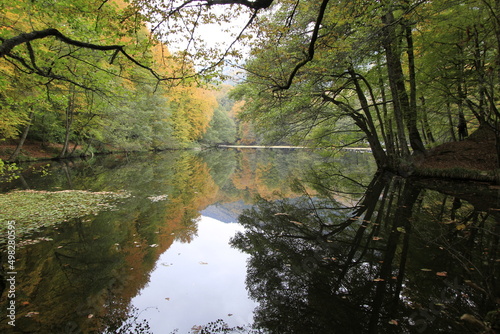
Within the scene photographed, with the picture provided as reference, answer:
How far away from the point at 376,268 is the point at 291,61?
6.69 m

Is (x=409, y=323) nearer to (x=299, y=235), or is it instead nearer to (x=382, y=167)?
(x=299, y=235)

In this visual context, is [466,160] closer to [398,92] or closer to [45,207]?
[398,92]

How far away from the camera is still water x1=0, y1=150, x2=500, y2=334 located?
2486 millimetres

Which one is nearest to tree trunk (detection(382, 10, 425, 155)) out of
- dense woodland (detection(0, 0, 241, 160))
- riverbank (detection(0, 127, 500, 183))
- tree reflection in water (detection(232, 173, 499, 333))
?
riverbank (detection(0, 127, 500, 183))

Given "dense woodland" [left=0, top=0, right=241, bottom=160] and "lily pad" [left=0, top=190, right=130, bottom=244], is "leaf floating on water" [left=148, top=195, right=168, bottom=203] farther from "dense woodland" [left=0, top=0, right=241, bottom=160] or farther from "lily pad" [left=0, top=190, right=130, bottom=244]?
"dense woodland" [left=0, top=0, right=241, bottom=160]

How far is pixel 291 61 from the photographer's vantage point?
7887 mm

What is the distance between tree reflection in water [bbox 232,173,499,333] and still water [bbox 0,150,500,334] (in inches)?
0.6

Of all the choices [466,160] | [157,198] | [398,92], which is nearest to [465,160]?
[466,160]

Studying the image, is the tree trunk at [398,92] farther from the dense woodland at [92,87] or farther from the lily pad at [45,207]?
the lily pad at [45,207]

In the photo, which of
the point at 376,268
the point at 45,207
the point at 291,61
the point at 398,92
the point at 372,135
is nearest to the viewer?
the point at 376,268

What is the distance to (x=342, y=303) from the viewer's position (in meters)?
2.68

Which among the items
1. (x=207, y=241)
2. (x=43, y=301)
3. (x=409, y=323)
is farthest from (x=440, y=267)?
(x=43, y=301)

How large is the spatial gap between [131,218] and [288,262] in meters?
4.09

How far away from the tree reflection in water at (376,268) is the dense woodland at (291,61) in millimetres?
3018
